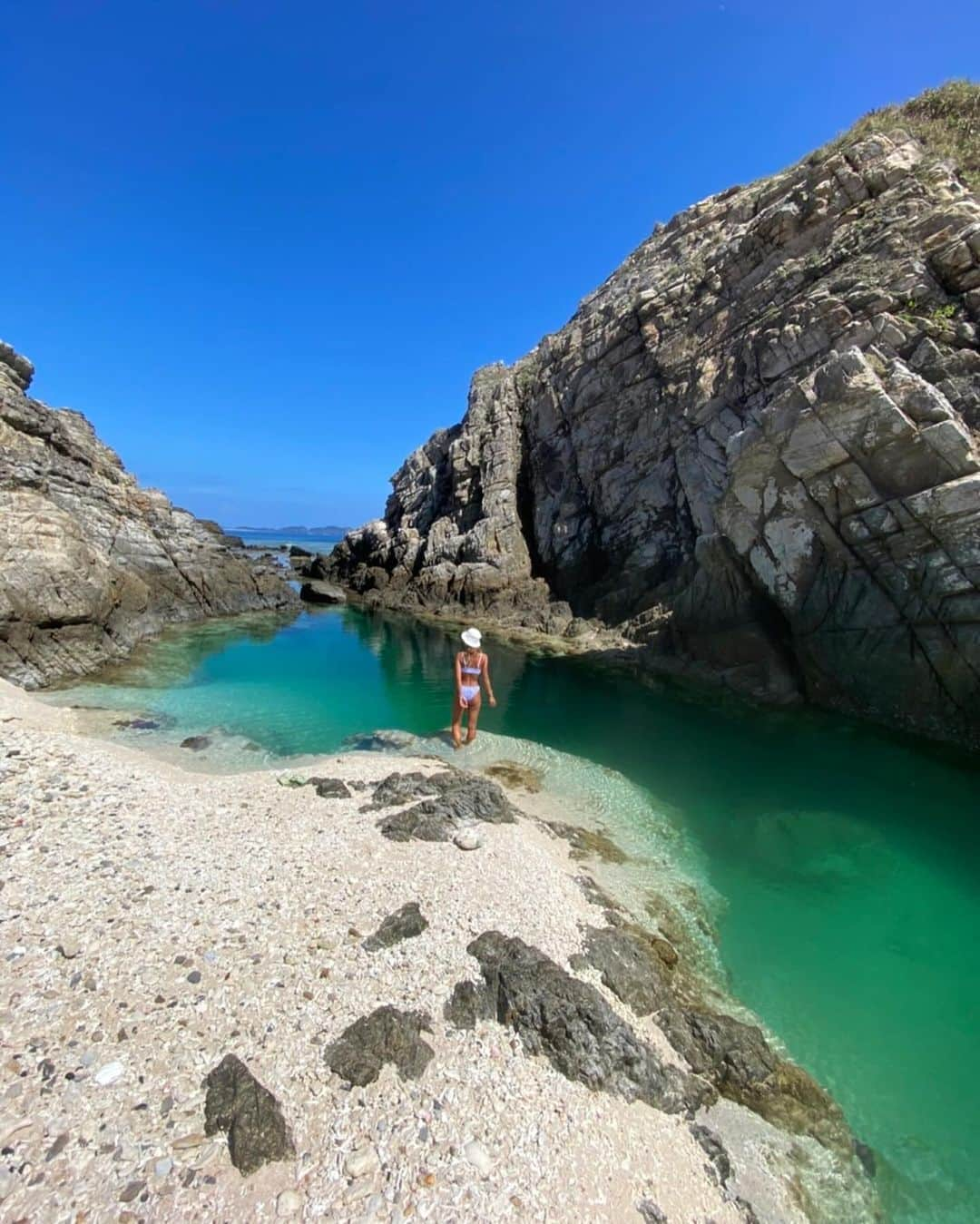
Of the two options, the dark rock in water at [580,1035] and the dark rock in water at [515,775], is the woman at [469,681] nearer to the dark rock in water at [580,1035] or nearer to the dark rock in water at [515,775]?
the dark rock in water at [515,775]

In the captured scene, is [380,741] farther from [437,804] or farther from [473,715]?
[437,804]

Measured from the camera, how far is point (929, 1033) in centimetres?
883

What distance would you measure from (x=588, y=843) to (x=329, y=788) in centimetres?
588

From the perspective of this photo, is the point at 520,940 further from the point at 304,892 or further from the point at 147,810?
the point at 147,810

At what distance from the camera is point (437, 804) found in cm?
1201

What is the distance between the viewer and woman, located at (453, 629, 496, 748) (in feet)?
54.7

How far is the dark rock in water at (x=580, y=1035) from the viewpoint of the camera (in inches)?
263

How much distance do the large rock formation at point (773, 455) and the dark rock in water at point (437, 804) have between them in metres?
17.8

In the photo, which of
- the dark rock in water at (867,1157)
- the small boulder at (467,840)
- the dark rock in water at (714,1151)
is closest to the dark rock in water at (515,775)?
the small boulder at (467,840)

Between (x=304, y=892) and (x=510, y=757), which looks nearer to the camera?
(x=304, y=892)

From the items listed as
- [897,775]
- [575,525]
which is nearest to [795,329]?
[575,525]

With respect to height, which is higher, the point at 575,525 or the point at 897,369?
the point at 897,369

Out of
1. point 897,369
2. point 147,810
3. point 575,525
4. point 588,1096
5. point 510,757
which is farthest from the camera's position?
point 575,525

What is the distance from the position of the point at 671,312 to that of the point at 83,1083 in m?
47.6
